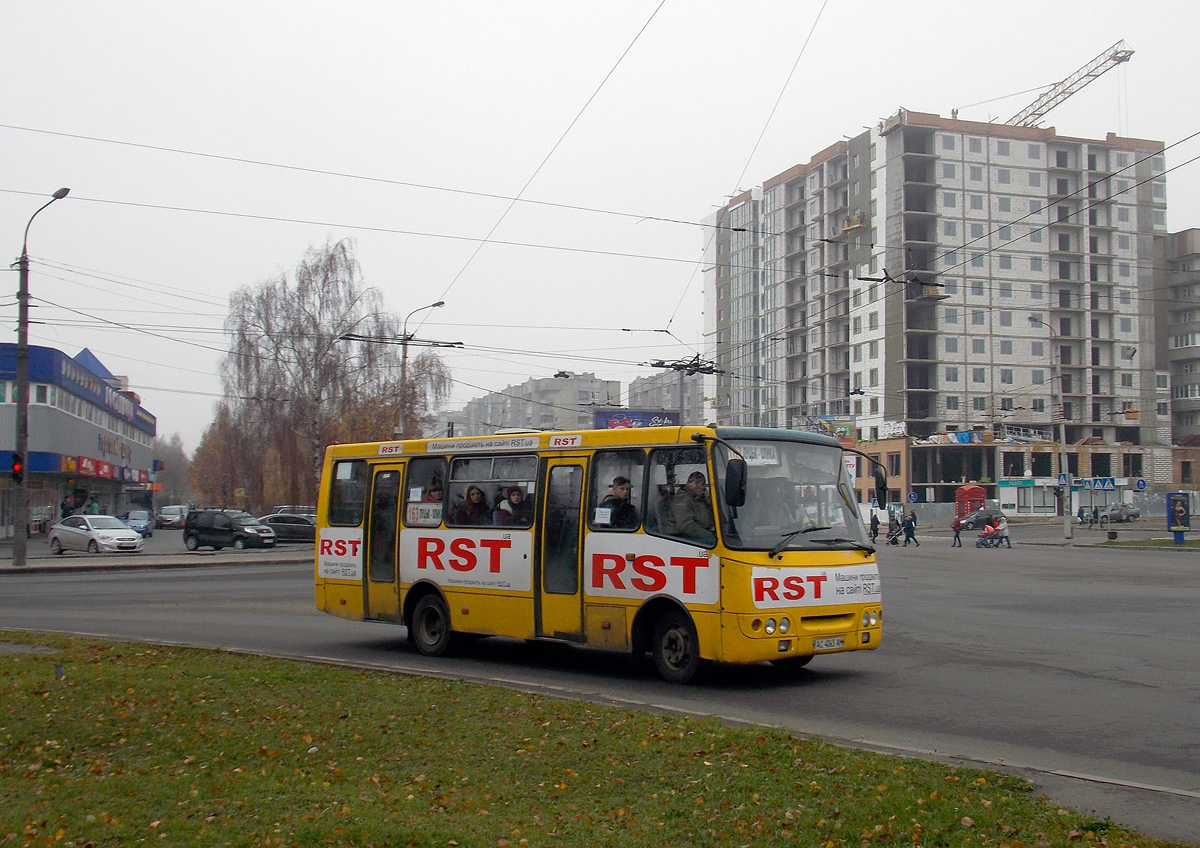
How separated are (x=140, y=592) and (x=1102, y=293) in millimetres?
84883

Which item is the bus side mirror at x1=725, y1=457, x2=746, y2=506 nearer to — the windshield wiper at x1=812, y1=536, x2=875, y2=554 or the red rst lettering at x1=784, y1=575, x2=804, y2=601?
the red rst lettering at x1=784, y1=575, x2=804, y2=601

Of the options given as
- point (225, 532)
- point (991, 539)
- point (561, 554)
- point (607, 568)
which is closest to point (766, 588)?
point (607, 568)

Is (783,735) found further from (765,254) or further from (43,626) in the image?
(765,254)

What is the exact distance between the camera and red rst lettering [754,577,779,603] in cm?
1014

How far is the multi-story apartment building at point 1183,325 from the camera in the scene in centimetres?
9938

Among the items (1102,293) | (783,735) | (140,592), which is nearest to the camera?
(783,735)

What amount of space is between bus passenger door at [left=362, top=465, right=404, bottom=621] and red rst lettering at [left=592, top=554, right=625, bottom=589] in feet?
11.7

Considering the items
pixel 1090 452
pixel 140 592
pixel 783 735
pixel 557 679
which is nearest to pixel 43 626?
pixel 140 592

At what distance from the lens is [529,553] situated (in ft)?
40.3

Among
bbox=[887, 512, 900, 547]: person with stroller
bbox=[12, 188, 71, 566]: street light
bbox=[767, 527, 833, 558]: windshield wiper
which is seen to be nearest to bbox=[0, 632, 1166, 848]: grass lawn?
bbox=[767, 527, 833, 558]: windshield wiper

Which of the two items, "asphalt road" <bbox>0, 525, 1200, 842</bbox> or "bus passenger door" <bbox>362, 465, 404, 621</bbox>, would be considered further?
"bus passenger door" <bbox>362, 465, 404, 621</bbox>

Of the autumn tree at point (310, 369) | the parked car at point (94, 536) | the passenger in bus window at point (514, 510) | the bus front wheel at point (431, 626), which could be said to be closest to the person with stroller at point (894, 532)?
the autumn tree at point (310, 369)

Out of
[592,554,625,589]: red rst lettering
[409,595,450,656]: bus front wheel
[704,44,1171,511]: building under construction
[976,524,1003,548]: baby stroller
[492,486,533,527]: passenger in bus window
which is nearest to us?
[592,554,625,589]: red rst lettering

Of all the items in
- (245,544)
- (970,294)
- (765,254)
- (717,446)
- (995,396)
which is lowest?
(245,544)
